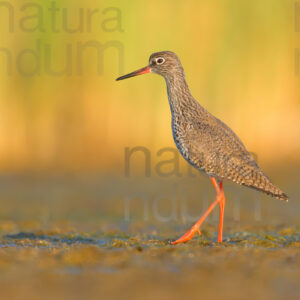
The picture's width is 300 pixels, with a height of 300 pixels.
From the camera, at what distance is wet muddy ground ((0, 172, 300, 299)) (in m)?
4.14

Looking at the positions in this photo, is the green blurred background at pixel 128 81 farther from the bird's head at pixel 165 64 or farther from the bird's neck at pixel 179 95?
the bird's neck at pixel 179 95

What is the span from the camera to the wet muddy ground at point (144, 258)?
414 cm

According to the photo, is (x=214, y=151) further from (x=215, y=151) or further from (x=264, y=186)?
(x=264, y=186)

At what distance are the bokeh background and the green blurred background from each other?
2 centimetres

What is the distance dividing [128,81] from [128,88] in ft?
0.47

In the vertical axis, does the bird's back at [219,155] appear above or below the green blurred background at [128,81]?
below

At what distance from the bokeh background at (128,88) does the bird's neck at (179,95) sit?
4.30 metres

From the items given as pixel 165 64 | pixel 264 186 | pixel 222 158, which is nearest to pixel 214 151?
pixel 222 158

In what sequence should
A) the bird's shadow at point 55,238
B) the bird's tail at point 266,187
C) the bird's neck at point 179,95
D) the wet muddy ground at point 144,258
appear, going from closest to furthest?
the wet muddy ground at point 144,258
the bird's tail at point 266,187
the bird's shadow at point 55,238
the bird's neck at point 179,95

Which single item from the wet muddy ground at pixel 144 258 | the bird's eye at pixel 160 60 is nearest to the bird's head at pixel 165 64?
the bird's eye at pixel 160 60

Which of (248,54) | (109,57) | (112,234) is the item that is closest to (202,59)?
(248,54)

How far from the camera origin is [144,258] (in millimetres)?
5242

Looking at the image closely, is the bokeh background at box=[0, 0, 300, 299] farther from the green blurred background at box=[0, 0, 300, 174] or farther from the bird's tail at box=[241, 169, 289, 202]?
the bird's tail at box=[241, 169, 289, 202]

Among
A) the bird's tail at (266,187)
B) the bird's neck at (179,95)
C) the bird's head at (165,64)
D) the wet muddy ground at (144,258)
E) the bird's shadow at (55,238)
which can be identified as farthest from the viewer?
the bird's head at (165,64)
